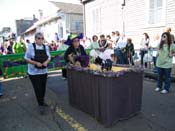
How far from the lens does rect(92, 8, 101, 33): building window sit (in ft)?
46.8

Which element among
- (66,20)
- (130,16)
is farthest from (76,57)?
(66,20)

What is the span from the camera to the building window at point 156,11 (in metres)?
9.42

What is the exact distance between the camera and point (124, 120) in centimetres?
368

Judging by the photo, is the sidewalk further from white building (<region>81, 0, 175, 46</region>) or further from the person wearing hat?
white building (<region>81, 0, 175, 46</region>)

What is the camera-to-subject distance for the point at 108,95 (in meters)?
3.25

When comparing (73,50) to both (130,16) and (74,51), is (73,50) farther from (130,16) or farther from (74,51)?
(130,16)

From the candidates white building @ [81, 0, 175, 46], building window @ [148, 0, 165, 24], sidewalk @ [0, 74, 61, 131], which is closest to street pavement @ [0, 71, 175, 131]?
sidewalk @ [0, 74, 61, 131]

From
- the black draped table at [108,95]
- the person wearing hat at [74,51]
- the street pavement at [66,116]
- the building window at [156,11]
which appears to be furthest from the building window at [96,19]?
the black draped table at [108,95]

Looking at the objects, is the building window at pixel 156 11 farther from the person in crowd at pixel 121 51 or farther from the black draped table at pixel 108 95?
the black draped table at pixel 108 95

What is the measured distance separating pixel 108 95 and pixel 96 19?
39.9 ft

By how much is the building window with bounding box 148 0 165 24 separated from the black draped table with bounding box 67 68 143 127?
22.6ft

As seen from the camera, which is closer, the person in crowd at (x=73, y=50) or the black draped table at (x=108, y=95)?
the black draped table at (x=108, y=95)

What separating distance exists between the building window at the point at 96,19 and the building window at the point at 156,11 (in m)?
4.97

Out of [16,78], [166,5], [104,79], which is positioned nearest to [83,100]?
[104,79]
